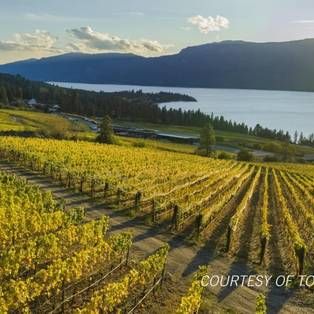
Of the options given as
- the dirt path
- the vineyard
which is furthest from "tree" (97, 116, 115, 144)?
the dirt path

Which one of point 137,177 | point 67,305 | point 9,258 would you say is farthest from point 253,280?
point 137,177

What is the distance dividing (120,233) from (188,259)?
163 inches

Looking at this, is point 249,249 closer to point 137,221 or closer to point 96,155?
point 137,221

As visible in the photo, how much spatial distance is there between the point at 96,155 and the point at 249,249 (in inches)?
1440

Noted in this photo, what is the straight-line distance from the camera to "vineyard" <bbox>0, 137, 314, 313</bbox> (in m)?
18.8

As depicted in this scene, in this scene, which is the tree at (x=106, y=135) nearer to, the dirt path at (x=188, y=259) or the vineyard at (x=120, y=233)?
the vineyard at (x=120, y=233)

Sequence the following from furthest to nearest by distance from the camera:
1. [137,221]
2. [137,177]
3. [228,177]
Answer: [228,177], [137,177], [137,221]

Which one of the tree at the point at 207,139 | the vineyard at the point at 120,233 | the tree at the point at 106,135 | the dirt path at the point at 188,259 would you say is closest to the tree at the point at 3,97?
the tree at the point at 207,139

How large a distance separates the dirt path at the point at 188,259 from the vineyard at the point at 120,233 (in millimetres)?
985

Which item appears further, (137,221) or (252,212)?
(252,212)

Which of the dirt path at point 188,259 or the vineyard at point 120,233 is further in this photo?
the dirt path at point 188,259

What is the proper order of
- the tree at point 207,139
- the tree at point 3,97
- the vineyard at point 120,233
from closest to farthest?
the vineyard at point 120,233 → the tree at point 207,139 → the tree at point 3,97

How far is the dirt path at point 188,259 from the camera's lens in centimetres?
2144

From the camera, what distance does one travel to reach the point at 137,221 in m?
34.3
